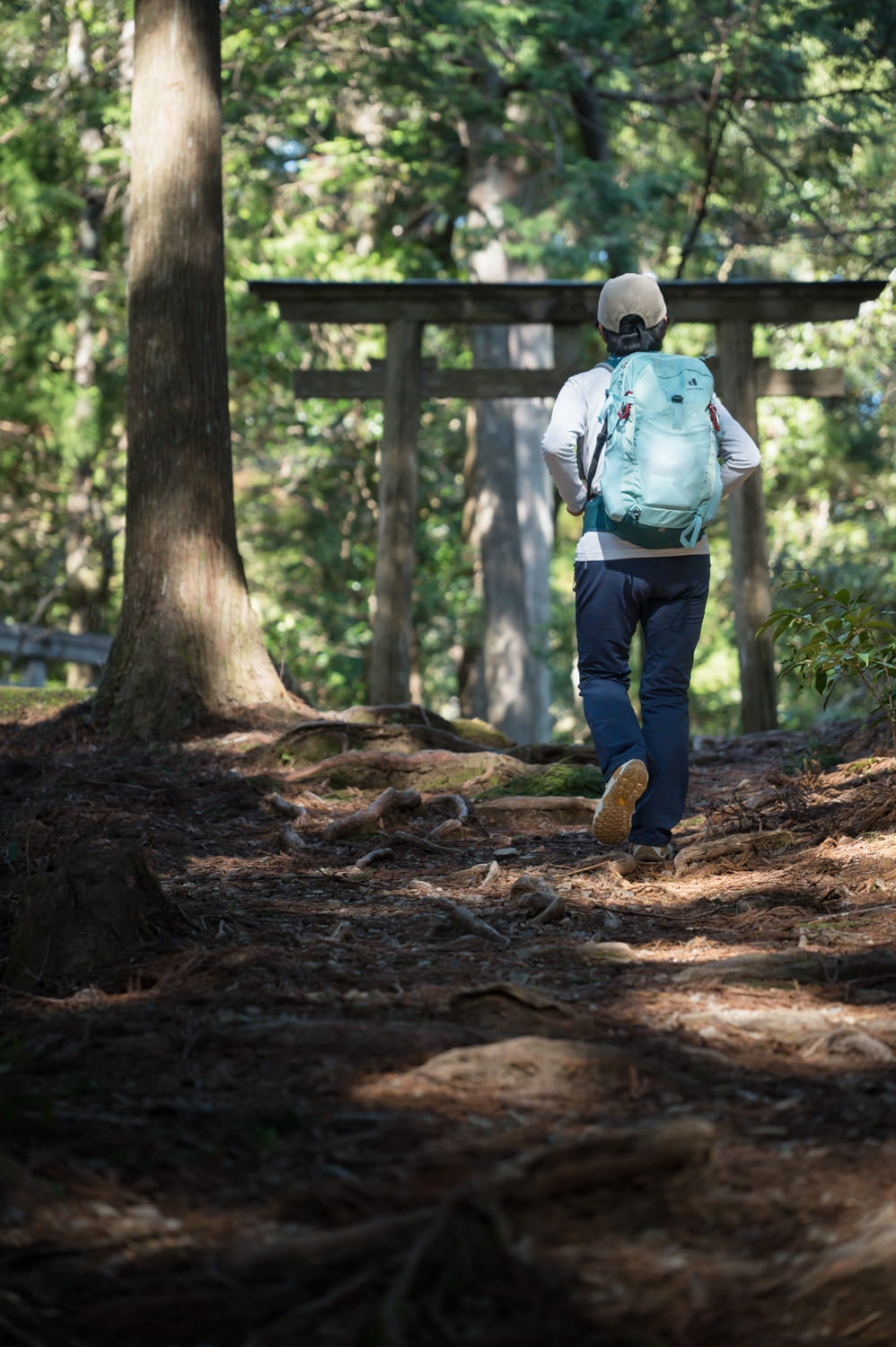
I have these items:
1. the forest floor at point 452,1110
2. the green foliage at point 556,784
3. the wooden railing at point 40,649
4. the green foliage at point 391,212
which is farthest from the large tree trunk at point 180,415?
the green foliage at point 391,212

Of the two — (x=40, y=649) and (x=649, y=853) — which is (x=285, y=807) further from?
(x=40, y=649)

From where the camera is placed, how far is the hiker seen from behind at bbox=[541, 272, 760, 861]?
181 inches

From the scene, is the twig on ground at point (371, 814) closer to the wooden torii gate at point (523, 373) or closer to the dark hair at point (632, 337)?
the dark hair at point (632, 337)

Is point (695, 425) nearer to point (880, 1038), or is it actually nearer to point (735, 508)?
point (880, 1038)

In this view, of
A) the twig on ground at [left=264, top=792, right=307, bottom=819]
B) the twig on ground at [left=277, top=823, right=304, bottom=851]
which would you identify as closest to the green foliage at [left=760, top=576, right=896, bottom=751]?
the twig on ground at [left=277, top=823, right=304, bottom=851]

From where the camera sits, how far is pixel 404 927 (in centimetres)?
390

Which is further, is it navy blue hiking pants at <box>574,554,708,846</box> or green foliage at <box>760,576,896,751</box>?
green foliage at <box>760,576,896,751</box>

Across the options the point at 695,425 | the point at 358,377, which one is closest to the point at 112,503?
the point at 358,377

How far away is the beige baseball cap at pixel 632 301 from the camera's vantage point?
16.2 feet

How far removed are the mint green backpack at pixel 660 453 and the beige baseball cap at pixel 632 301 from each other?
303mm

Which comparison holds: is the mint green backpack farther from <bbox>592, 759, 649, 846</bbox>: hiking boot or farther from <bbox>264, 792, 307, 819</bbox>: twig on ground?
<bbox>264, 792, 307, 819</bbox>: twig on ground

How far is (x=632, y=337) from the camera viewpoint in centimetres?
498

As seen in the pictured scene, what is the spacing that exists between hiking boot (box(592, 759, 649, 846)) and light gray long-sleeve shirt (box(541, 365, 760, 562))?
0.83m

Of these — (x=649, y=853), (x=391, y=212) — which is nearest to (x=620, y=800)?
(x=649, y=853)
